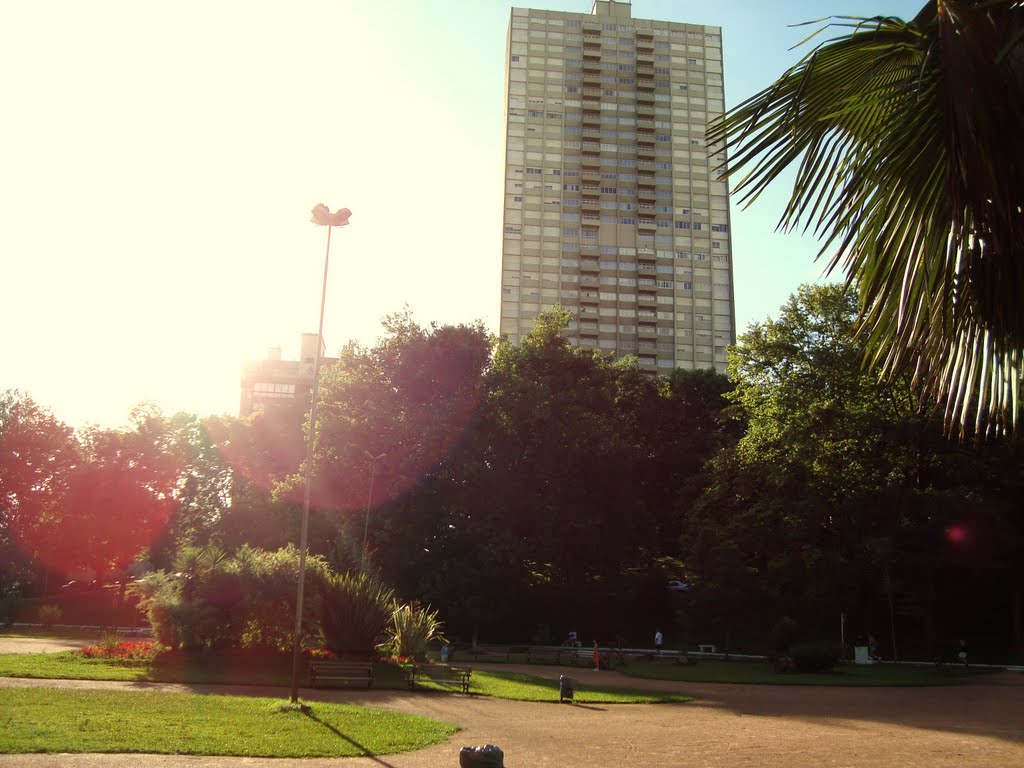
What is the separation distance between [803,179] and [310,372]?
10565 cm

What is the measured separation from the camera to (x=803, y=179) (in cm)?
374

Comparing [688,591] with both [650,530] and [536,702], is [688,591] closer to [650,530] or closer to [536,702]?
[650,530]

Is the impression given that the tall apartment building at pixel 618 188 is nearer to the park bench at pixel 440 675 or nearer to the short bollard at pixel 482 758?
the park bench at pixel 440 675

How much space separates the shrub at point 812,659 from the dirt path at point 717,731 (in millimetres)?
5091

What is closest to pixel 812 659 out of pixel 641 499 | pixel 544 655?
pixel 544 655

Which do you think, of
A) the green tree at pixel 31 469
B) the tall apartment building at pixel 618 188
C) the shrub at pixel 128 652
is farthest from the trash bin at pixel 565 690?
the tall apartment building at pixel 618 188

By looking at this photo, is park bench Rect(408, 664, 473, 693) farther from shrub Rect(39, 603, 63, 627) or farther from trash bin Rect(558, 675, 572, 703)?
shrub Rect(39, 603, 63, 627)

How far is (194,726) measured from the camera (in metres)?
12.5

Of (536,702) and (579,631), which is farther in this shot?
(579,631)

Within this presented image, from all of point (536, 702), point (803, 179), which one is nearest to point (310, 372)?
point (536, 702)

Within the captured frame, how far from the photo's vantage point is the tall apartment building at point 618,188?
292 ft

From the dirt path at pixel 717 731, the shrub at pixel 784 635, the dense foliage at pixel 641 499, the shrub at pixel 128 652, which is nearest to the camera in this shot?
the dirt path at pixel 717 731

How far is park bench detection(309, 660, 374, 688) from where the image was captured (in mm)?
19453

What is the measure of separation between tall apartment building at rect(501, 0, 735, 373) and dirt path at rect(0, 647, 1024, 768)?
2656 inches
